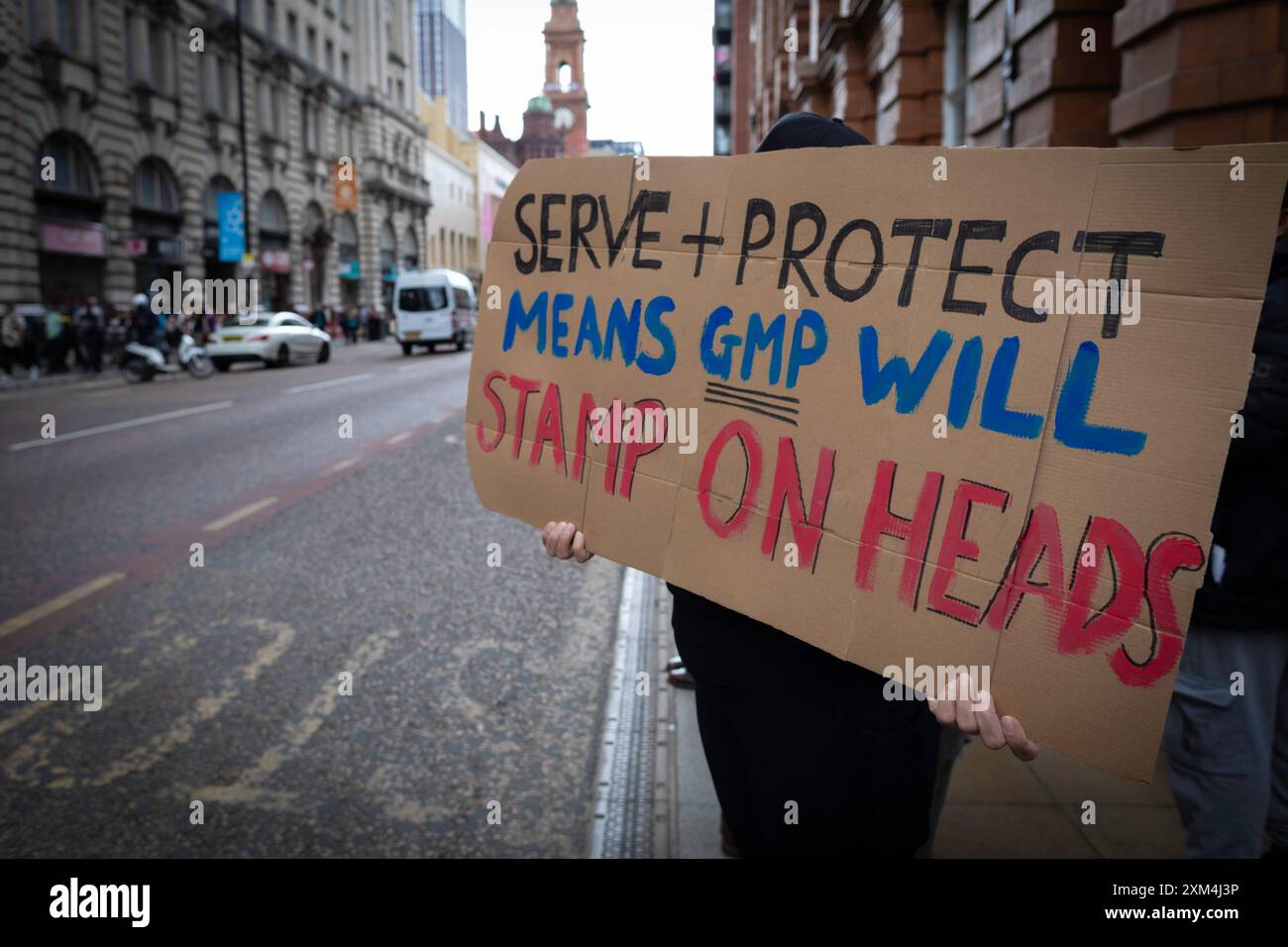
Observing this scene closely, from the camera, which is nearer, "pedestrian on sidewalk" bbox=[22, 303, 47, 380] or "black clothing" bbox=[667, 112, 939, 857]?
"black clothing" bbox=[667, 112, 939, 857]

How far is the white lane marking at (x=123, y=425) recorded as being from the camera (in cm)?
1051

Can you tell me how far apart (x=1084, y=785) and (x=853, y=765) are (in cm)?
206

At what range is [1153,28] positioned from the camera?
5172mm

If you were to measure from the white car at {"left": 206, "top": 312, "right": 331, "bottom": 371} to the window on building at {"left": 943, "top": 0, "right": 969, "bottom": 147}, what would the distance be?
18.8 meters

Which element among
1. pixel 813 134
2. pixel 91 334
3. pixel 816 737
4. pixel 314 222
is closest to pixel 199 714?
pixel 816 737

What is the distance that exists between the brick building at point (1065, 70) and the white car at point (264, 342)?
16.2 metres

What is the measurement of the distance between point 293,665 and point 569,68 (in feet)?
449

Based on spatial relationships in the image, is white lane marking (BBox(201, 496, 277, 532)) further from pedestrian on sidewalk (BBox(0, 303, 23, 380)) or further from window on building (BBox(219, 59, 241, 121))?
window on building (BBox(219, 59, 241, 121))

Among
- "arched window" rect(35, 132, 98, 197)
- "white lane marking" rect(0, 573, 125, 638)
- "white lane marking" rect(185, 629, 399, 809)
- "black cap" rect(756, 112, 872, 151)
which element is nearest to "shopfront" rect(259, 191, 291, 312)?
"arched window" rect(35, 132, 98, 197)

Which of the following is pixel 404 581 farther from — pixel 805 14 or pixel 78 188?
pixel 78 188

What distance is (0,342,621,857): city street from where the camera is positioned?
9.98 feet

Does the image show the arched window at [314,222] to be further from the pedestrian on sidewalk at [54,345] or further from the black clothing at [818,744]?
the black clothing at [818,744]

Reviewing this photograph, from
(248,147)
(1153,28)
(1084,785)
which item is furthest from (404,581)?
(248,147)

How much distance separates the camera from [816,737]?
5.66ft
